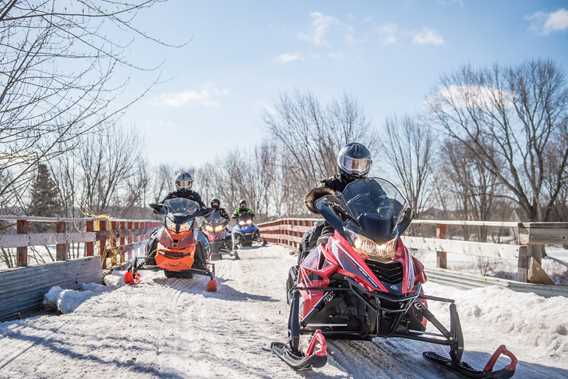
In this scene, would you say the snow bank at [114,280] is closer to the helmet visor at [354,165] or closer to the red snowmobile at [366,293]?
the helmet visor at [354,165]

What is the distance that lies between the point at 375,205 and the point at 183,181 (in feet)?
20.6

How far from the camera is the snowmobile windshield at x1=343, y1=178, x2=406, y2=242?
365cm

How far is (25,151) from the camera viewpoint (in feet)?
17.9

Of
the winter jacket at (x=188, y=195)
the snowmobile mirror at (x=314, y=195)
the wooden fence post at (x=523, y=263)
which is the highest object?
the winter jacket at (x=188, y=195)

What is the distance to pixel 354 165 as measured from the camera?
5055 mm

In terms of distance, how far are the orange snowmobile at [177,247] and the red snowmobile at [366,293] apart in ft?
13.7

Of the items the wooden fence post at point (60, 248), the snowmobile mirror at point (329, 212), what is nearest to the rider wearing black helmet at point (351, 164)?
the snowmobile mirror at point (329, 212)

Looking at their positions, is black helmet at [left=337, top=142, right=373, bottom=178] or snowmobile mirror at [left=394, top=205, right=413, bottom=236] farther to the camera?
black helmet at [left=337, top=142, right=373, bottom=178]

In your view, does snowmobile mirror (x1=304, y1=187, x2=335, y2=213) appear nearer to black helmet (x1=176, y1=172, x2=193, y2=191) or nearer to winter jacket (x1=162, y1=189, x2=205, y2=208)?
winter jacket (x1=162, y1=189, x2=205, y2=208)

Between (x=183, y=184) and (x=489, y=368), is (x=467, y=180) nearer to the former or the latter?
(x=183, y=184)

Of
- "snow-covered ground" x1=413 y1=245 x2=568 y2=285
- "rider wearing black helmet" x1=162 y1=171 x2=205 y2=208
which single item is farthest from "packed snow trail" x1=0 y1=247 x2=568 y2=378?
"snow-covered ground" x1=413 y1=245 x2=568 y2=285

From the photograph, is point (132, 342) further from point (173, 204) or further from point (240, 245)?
point (240, 245)

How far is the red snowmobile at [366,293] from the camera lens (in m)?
3.42

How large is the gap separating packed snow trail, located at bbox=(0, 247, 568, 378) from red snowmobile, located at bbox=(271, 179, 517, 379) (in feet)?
0.96
